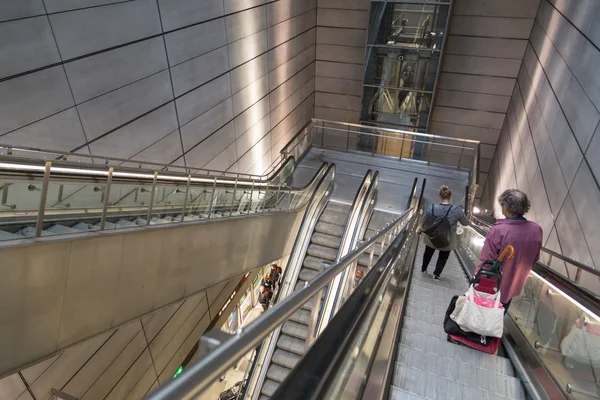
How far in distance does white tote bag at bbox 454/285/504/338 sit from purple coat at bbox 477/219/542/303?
24 centimetres

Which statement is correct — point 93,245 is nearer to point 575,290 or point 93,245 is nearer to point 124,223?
point 124,223

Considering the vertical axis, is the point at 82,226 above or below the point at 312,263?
above

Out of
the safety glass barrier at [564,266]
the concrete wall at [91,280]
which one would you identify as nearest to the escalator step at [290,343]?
→ the concrete wall at [91,280]

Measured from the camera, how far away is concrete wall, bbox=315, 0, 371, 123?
1322 centimetres

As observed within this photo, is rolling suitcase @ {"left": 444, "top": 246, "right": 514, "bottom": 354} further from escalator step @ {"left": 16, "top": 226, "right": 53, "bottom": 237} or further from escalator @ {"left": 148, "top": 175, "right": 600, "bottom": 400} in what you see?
escalator step @ {"left": 16, "top": 226, "right": 53, "bottom": 237}

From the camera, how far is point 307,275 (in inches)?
333

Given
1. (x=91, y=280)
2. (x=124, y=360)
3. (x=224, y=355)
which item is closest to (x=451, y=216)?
(x=91, y=280)

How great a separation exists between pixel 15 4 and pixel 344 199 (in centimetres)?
783

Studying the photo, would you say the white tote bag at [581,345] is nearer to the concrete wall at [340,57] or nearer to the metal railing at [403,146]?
the metal railing at [403,146]

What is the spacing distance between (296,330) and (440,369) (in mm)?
5062

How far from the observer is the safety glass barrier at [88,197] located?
2724 millimetres

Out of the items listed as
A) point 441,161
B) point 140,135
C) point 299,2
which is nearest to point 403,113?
point 441,161

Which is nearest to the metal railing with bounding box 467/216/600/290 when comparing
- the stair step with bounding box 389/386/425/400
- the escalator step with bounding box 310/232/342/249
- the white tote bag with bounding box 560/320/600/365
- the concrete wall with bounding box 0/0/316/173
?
the white tote bag with bounding box 560/320/600/365

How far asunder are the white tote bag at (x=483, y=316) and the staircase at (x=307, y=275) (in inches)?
139
